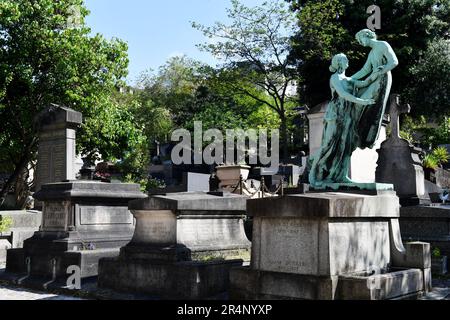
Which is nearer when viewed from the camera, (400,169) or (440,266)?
(440,266)

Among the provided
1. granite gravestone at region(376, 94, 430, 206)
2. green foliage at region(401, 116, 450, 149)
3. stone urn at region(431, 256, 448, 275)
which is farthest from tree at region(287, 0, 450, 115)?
stone urn at region(431, 256, 448, 275)

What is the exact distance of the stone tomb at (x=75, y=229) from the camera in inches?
399

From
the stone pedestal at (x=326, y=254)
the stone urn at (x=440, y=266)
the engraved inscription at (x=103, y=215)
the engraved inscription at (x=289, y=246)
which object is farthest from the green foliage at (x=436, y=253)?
the engraved inscription at (x=103, y=215)

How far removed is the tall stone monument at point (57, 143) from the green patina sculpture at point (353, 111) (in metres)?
→ 8.04

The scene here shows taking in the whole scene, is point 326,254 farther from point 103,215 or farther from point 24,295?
point 103,215

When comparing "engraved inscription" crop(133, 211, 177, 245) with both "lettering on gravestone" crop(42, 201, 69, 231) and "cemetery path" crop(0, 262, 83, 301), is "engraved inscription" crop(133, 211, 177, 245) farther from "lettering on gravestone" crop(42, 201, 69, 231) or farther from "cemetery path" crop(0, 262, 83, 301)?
"lettering on gravestone" crop(42, 201, 69, 231)

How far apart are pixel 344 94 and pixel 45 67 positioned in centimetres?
1402

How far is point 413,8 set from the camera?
3222 centimetres

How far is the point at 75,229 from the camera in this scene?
10.7 meters

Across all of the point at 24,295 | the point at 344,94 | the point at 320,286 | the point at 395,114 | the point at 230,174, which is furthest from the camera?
the point at 230,174

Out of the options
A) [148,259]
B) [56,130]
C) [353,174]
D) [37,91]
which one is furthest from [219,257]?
[37,91]

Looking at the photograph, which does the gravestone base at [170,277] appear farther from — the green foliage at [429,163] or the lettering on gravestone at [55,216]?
the green foliage at [429,163]

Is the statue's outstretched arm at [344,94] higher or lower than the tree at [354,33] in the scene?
lower

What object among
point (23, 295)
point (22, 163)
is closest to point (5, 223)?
point (23, 295)
